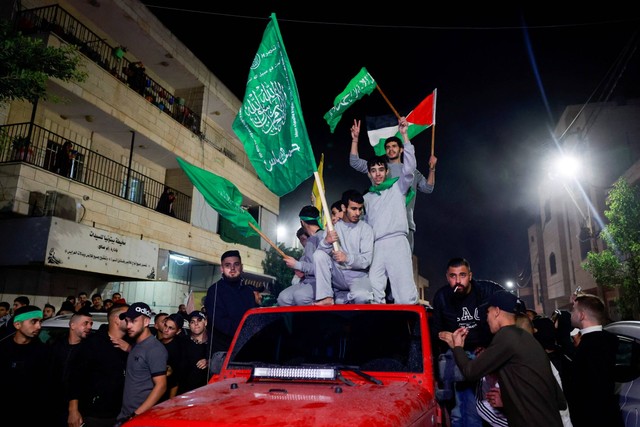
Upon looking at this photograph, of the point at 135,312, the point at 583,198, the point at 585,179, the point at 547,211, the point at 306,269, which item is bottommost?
the point at 135,312

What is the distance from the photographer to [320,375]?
9.82ft

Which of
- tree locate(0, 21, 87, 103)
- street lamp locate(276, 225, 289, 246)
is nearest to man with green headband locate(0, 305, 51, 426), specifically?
tree locate(0, 21, 87, 103)

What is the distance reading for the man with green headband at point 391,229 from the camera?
450 centimetres

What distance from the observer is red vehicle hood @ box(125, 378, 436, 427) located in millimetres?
2156

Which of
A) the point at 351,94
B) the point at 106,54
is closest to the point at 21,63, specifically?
the point at 351,94

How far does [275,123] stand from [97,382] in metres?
3.29

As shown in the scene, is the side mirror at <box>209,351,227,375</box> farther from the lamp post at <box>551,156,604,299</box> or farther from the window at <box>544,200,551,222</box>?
the window at <box>544,200,551,222</box>

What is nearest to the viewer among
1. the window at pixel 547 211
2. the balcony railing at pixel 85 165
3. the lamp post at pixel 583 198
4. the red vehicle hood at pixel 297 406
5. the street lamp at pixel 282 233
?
the red vehicle hood at pixel 297 406

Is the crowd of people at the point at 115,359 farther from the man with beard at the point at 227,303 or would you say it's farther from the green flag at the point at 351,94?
the green flag at the point at 351,94

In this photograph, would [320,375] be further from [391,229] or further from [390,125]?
[390,125]

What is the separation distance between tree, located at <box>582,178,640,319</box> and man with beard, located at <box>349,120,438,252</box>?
652 inches

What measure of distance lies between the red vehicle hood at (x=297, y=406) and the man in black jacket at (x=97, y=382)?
5.53ft

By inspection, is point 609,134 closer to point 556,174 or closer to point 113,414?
point 556,174

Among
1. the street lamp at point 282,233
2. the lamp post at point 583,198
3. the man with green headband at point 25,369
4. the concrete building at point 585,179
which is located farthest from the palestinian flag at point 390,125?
the street lamp at point 282,233
